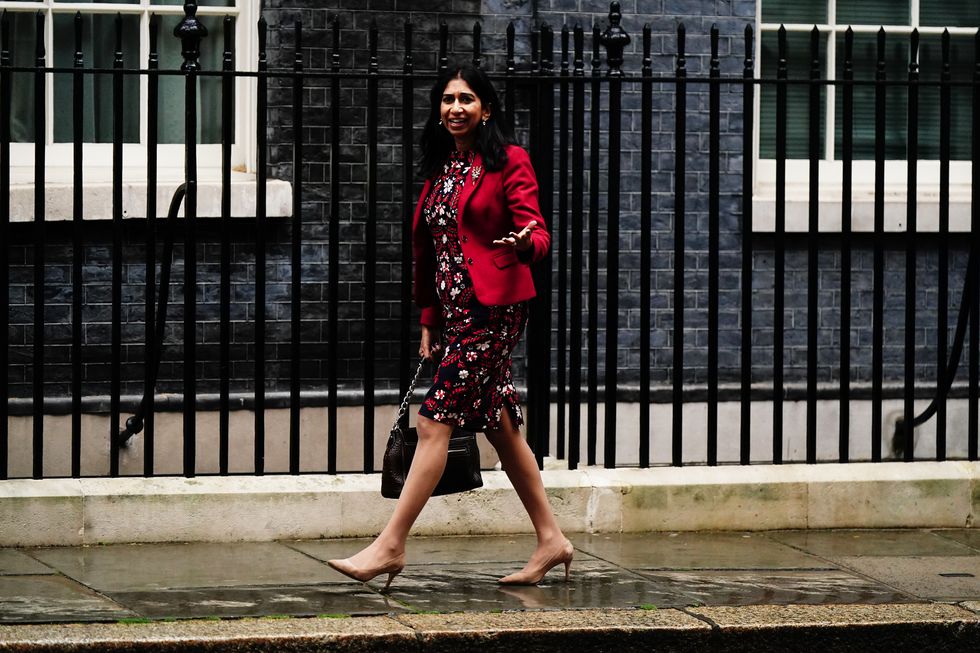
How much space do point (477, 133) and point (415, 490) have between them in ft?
4.13

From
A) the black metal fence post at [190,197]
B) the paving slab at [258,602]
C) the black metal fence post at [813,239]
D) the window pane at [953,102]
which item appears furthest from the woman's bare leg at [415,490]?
the window pane at [953,102]

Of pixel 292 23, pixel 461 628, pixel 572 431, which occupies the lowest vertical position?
pixel 461 628

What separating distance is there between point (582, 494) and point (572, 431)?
30 cm

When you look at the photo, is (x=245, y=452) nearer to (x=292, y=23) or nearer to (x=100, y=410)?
(x=100, y=410)

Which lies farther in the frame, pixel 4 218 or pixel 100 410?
pixel 100 410

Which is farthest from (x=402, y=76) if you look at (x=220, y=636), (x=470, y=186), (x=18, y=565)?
(x=220, y=636)

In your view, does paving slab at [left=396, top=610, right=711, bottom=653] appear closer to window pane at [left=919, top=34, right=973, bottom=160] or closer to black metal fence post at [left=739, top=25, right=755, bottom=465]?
black metal fence post at [left=739, top=25, right=755, bottom=465]

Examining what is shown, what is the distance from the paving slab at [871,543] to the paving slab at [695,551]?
0.11 metres

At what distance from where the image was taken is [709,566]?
253 inches

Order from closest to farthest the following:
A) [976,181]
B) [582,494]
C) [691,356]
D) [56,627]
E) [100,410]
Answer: [56,627] < [582,494] < [976,181] < [100,410] < [691,356]

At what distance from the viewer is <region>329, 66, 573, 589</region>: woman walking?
5754mm

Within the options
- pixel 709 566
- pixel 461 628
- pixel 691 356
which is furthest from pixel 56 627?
pixel 691 356

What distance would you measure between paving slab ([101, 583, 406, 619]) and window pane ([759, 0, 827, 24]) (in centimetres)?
471

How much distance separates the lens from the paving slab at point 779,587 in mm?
5828
